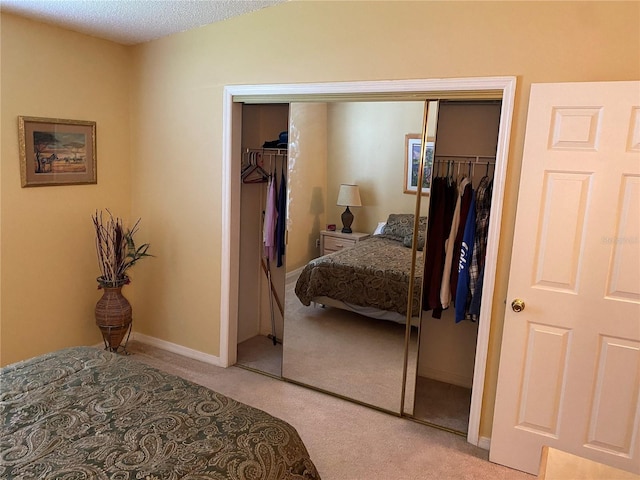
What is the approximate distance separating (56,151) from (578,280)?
331 centimetres

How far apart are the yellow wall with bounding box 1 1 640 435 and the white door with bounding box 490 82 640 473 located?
0.14m

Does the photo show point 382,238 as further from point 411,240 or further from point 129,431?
point 129,431

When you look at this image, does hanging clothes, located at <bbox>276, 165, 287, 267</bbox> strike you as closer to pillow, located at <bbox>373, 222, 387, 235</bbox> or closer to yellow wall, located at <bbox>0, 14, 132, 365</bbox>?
pillow, located at <bbox>373, 222, 387, 235</bbox>

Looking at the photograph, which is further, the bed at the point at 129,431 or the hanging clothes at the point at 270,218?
the hanging clothes at the point at 270,218

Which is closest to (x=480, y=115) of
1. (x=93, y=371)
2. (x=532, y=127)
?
(x=532, y=127)

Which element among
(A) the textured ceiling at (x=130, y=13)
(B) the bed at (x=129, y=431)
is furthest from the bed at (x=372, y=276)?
(A) the textured ceiling at (x=130, y=13)

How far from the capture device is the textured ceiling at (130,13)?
2.87 m

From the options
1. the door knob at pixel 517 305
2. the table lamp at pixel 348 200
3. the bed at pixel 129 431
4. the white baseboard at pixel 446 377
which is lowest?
the white baseboard at pixel 446 377

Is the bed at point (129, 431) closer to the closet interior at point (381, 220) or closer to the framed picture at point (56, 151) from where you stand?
the closet interior at point (381, 220)

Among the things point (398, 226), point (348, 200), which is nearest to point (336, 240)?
point (348, 200)

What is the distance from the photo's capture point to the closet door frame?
2549 millimetres

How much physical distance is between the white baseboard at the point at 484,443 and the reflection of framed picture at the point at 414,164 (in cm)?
144

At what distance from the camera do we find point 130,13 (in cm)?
304

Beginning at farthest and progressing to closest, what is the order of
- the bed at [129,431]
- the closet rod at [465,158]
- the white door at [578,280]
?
the closet rod at [465,158], the white door at [578,280], the bed at [129,431]
